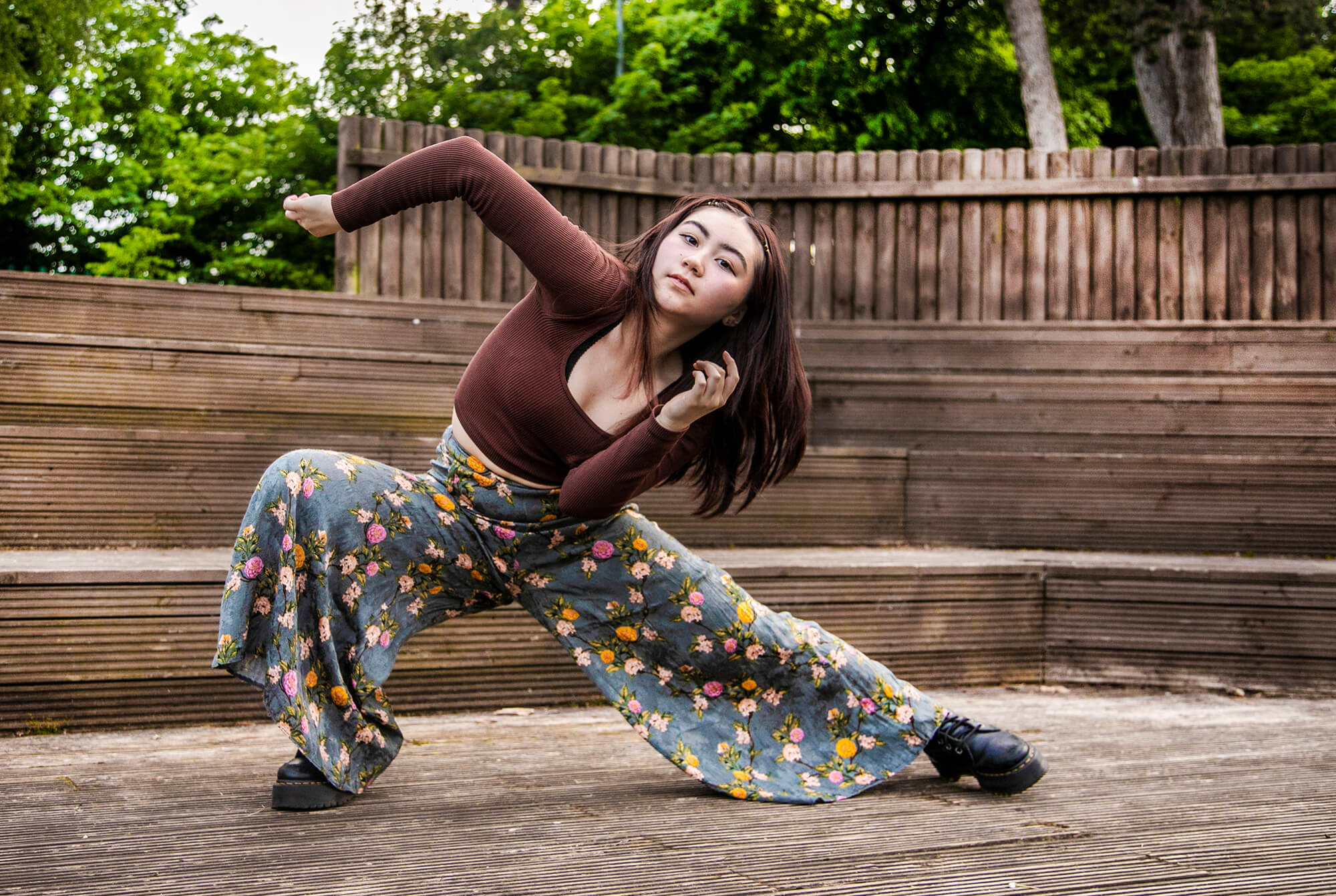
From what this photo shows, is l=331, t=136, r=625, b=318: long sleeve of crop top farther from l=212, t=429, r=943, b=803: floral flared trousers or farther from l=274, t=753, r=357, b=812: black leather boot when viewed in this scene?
l=274, t=753, r=357, b=812: black leather boot

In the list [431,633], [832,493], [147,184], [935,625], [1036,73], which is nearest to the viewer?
[431,633]

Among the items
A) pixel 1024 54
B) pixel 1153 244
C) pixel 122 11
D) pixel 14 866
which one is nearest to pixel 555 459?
pixel 14 866

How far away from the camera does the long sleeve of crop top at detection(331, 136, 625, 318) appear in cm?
186

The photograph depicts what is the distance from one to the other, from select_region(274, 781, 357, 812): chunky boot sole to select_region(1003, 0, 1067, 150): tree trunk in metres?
7.73

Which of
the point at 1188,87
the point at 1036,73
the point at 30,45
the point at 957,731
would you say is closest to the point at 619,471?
the point at 957,731

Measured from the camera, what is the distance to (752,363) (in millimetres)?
2090

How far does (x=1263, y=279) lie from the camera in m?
4.93

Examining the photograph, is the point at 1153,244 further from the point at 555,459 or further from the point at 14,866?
the point at 14,866

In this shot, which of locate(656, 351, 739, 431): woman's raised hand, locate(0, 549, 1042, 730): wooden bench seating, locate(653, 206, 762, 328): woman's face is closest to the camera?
locate(656, 351, 739, 431): woman's raised hand

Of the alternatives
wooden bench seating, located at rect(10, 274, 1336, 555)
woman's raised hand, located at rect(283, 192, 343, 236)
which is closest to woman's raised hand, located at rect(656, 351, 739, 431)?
woman's raised hand, located at rect(283, 192, 343, 236)

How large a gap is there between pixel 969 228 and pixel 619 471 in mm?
3797

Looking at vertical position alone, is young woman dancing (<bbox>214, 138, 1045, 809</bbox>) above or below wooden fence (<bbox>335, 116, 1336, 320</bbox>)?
below

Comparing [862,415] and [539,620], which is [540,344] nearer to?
[539,620]

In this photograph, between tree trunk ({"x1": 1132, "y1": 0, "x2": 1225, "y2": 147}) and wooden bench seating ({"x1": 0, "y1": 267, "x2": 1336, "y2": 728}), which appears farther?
tree trunk ({"x1": 1132, "y1": 0, "x2": 1225, "y2": 147})
